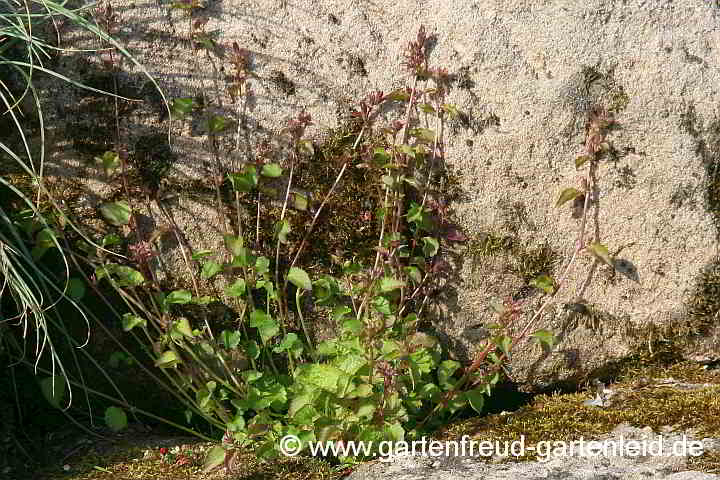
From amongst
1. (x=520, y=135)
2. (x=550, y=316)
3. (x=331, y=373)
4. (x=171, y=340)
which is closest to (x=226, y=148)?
(x=171, y=340)

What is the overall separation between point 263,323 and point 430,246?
69cm

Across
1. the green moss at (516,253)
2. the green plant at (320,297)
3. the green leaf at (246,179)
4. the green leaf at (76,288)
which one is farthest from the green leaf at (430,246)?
the green leaf at (76,288)

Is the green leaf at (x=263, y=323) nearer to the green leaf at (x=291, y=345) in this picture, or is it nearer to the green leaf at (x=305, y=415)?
the green leaf at (x=291, y=345)

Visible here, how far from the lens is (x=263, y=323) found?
2.68 meters

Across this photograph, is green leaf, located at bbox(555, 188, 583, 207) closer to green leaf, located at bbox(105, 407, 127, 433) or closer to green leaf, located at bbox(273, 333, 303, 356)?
green leaf, located at bbox(273, 333, 303, 356)

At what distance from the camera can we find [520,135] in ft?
9.32

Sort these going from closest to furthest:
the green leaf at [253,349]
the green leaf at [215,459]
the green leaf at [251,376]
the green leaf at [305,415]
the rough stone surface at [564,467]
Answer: the rough stone surface at [564,467]
the green leaf at [215,459]
the green leaf at [305,415]
the green leaf at [251,376]
the green leaf at [253,349]

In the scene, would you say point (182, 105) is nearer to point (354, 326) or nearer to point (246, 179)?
point (246, 179)

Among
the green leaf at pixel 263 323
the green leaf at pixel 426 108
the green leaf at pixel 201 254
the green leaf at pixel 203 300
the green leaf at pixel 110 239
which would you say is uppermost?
the green leaf at pixel 426 108

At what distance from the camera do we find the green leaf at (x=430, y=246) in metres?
2.81

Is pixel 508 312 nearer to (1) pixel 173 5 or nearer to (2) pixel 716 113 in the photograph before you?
(2) pixel 716 113

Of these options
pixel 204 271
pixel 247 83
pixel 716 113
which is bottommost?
pixel 204 271

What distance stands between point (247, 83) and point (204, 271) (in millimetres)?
742

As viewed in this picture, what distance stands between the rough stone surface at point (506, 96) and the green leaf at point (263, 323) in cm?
38
